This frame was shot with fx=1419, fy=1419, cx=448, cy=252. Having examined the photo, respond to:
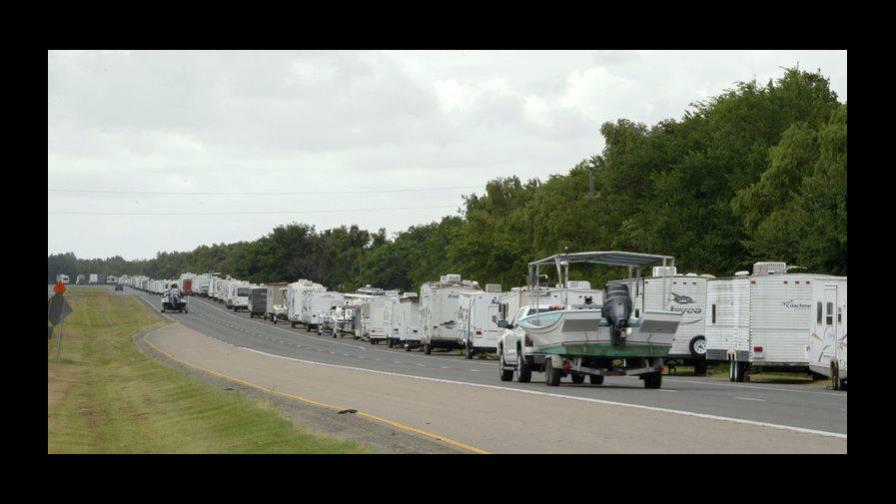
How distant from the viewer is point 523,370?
35375 millimetres

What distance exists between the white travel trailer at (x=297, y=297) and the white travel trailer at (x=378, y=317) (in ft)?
65.7

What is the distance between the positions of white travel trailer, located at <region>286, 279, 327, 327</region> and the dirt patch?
72695 millimetres

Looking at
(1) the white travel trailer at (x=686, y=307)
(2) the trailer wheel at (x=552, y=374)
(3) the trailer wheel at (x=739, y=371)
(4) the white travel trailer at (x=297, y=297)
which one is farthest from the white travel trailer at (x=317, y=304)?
(2) the trailer wheel at (x=552, y=374)

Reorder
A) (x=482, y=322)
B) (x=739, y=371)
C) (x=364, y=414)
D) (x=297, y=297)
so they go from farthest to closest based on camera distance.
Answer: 1. (x=297, y=297)
2. (x=482, y=322)
3. (x=739, y=371)
4. (x=364, y=414)

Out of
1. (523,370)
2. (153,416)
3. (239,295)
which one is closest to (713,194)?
(523,370)

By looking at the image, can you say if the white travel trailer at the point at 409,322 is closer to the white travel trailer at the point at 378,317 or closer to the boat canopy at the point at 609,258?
the white travel trailer at the point at 378,317

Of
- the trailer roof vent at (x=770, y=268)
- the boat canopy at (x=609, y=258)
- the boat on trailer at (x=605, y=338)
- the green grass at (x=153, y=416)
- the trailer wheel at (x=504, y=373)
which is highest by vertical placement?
the boat canopy at (x=609, y=258)

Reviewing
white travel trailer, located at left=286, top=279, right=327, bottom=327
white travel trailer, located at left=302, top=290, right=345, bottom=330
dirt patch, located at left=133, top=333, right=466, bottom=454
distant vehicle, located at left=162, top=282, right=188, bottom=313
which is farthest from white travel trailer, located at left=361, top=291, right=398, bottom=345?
distant vehicle, located at left=162, top=282, right=188, bottom=313

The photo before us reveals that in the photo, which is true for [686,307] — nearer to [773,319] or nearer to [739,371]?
[739,371]

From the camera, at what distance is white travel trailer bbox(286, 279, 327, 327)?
347 ft

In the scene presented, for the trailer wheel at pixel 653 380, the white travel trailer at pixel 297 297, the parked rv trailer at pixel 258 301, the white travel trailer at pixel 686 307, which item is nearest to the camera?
the trailer wheel at pixel 653 380

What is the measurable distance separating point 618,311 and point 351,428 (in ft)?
35.9

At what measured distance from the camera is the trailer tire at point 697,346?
4438 centimetres

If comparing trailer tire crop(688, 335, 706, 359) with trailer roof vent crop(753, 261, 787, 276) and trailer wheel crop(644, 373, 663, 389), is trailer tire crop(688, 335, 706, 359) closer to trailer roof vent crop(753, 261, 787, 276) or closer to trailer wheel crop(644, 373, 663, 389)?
trailer roof vent crop(753, 261, 787, 276)
